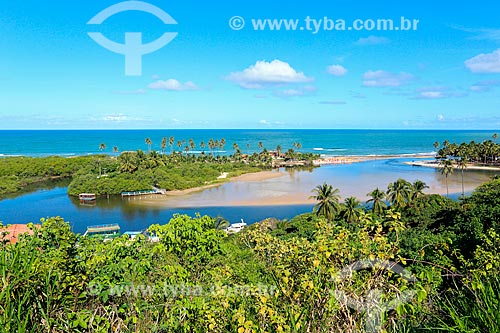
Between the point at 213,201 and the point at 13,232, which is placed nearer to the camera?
the point at 13,232

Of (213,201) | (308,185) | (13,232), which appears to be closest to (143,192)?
(213,201)

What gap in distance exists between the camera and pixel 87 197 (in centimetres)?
4403

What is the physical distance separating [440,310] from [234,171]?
60.8 metres

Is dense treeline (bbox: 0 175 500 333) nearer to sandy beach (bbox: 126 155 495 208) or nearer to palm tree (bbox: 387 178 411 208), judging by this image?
palm tree (bbox: 387 178 411 208)

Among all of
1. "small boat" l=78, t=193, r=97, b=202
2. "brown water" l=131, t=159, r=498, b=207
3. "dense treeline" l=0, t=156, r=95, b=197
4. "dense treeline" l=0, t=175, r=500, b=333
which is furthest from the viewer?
"dense treeline" l=0, t=156, r=95, b=197

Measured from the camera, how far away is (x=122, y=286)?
533 cm

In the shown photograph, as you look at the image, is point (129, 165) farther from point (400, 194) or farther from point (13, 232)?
point (13, 232)

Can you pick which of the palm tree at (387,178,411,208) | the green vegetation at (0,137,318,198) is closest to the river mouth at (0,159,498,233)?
the green vegetation at (0,137,318,198)

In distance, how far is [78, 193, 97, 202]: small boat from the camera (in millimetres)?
43656

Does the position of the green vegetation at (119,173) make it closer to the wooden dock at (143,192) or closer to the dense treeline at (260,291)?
the wooden dock at (143,192)

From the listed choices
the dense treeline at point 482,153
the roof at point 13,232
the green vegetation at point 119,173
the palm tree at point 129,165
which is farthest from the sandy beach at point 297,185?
the roof at point 13,232

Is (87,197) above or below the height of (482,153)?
below

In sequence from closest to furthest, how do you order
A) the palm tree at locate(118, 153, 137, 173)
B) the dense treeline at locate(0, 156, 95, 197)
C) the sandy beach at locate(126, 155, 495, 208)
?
the sandy beach at locate(126, 155, 495, 208)
the dense treeline at locate(0, 156, 95, 197)
the palm tree at locate(118, 153, 137, 173)

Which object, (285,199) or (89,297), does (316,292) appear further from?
(285,199)
